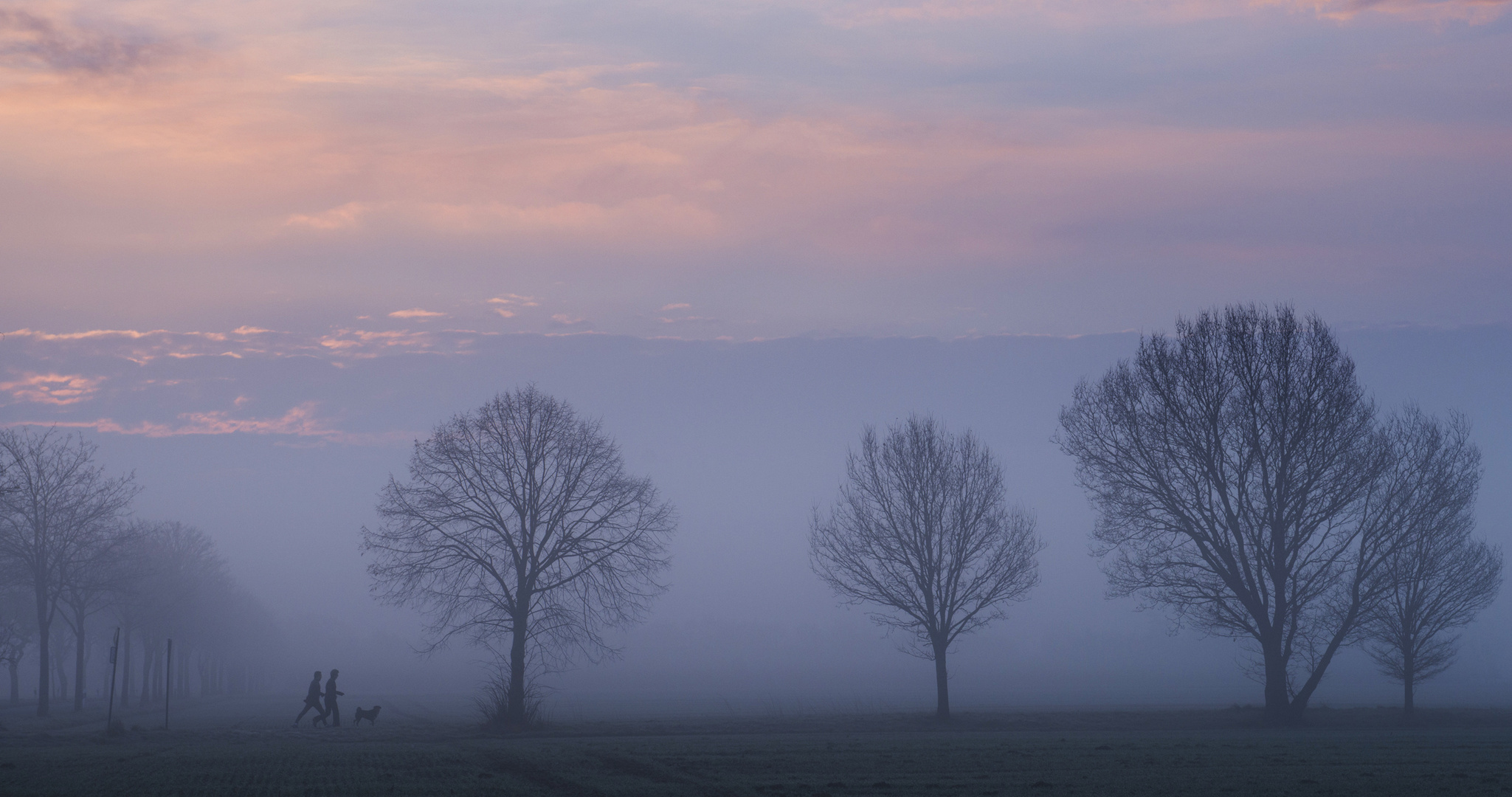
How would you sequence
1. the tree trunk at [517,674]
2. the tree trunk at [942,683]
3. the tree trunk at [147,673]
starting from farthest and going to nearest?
1. the tree trunk at [147,673]
2. the tree trunk at [942,683]
3. the tree trunk at [517,674]

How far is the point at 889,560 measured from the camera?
3588 centimetres

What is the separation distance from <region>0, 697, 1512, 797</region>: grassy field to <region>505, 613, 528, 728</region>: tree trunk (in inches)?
55.1

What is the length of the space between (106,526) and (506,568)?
886 inches

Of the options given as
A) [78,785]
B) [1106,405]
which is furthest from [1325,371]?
[78,785]

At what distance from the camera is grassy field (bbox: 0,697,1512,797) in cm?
1433

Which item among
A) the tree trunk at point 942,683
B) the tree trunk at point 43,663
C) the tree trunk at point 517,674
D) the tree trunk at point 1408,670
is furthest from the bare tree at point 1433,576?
Answer: the tree trunk at point 43,663

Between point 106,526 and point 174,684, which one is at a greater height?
point 106,526

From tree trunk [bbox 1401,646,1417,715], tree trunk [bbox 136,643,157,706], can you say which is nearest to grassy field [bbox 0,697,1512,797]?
tree trunk [bbox 1401,646,1417,715]

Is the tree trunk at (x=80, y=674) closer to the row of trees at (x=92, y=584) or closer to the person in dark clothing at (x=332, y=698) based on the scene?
the row of trees at (x=92, y=584)

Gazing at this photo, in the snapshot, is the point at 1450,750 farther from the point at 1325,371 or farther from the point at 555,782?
the point at 555,782

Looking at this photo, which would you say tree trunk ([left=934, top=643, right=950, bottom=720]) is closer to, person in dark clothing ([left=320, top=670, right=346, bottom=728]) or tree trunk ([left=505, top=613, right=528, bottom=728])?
tree trunk ([left=505, top=613, right=528, bottom=728])

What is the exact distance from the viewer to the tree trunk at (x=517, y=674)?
30.0m

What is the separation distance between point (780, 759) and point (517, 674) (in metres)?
14.9

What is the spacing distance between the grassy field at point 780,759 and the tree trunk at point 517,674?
140cm
